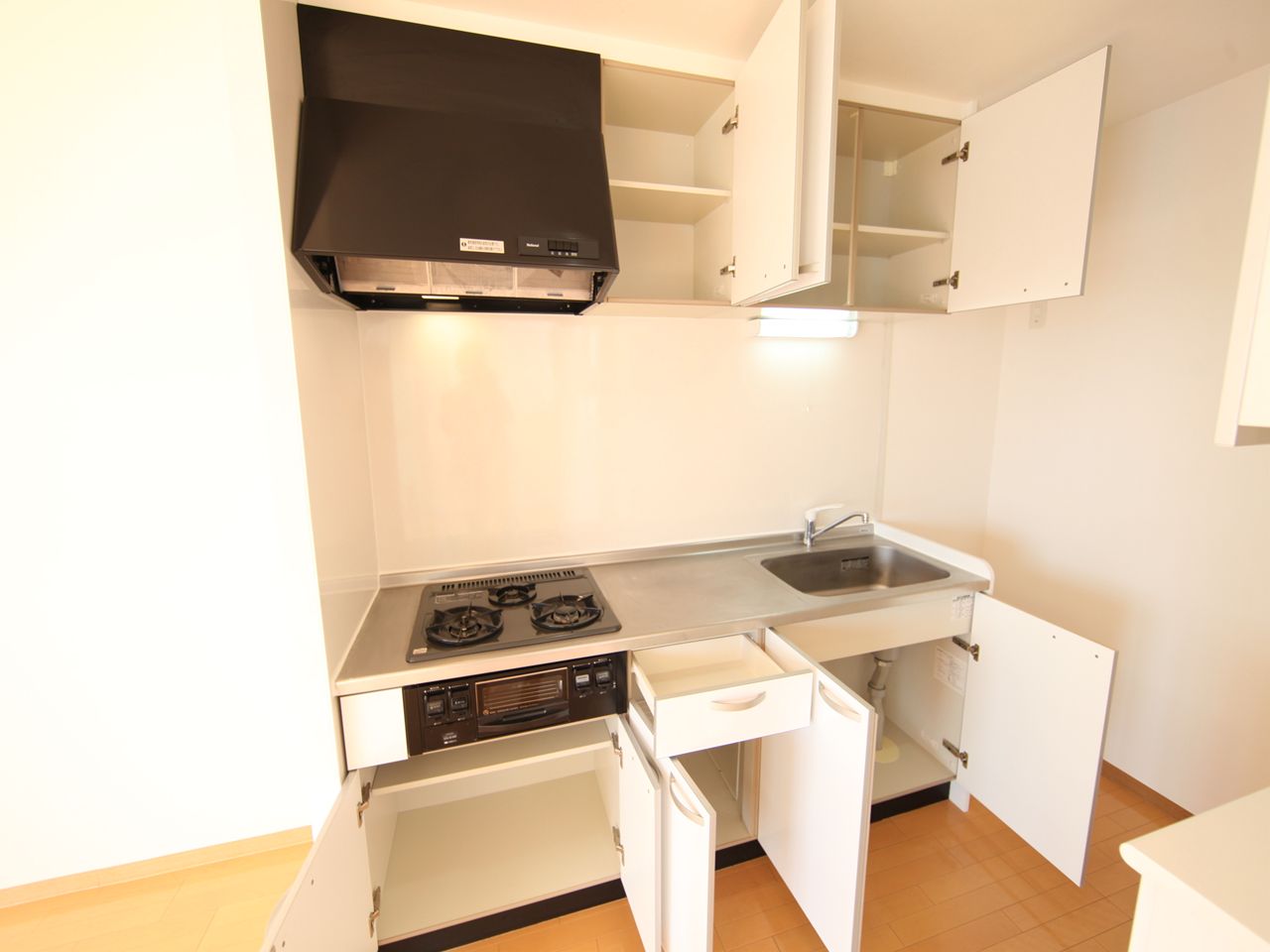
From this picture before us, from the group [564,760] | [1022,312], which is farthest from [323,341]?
[1022,312]

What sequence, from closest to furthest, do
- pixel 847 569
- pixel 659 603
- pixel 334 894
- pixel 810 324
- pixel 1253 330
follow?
pixel 1253 330, pixel 334 894, pixel 659 603, pixel 810 324, pixel 847 569

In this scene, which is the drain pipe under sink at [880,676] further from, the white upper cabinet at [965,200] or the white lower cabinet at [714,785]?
the white upper cabinet at [965,200]

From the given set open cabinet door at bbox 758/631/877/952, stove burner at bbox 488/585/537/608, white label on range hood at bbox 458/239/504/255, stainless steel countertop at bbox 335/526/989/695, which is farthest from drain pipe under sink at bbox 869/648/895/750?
white label on range hood at bbox 458/239/504/255

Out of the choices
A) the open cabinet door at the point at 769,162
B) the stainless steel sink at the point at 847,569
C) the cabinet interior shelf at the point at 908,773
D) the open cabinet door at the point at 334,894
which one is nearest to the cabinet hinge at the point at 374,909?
the open cabinet door at the point at 334,894

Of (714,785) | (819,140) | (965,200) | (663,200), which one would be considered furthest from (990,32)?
(714,785)

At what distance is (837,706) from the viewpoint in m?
1.22

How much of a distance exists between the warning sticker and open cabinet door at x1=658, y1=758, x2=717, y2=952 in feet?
3.92

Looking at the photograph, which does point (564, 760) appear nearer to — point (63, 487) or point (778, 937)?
point (778, 937)

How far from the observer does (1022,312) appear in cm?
218

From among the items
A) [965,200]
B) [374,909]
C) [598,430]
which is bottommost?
[374,909]

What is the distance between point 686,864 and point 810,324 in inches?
66.1

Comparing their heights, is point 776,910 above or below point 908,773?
below

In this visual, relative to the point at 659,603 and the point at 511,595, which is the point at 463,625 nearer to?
the point at 511,595

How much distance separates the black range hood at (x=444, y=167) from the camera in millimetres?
1142
